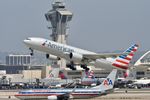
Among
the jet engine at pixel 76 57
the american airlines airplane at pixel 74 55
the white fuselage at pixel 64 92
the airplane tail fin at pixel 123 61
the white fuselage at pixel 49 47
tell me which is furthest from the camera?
the airplane tail fin at pixel 123 61

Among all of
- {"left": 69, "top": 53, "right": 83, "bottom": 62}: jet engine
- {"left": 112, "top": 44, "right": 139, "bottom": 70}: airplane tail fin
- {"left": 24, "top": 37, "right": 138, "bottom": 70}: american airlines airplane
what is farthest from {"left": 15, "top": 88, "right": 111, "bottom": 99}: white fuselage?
{"left": 112, "top": 44, "right": 139, "bottom": 70}: airplane tail fin

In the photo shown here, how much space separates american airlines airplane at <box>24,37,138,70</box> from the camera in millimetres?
124188

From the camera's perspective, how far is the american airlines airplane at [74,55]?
124 meters

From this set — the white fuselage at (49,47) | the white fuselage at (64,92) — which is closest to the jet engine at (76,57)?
the white fuselage at (49,47)

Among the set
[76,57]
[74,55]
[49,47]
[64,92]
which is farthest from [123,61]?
[64,92]

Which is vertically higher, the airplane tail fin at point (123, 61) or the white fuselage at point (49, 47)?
the white fuselage at point (49, 47)

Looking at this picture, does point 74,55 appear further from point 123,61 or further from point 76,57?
point 123,61

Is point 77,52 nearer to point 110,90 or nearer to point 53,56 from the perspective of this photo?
point 53,56

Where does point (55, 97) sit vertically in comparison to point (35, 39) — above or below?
below

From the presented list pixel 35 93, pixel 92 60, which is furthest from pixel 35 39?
pixel 35 93

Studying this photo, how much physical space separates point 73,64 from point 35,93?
26550 mm

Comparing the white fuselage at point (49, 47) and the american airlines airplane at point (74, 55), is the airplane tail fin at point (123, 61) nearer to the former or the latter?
the american airlines airplane at point (74, 55)

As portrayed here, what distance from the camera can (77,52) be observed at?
12781cm

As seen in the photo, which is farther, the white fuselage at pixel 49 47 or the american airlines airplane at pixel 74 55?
the american airlines airplane at pixel 74 55
